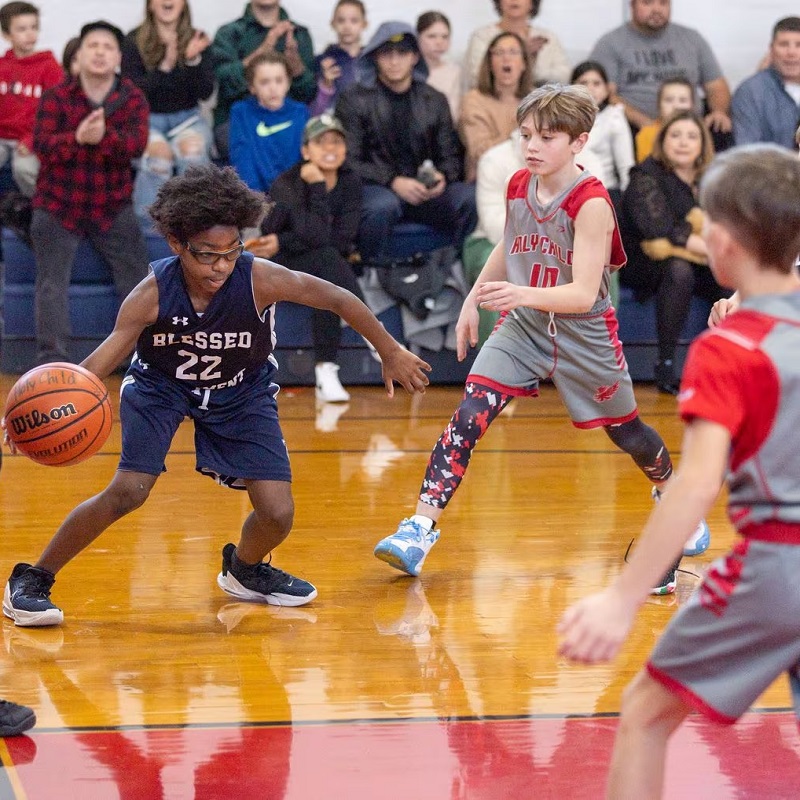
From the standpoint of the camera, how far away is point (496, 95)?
320 inches

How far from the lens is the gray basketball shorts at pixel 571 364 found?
4055 mm

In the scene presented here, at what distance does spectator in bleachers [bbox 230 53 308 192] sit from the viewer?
786 cm

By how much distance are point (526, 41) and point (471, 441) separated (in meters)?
5.26

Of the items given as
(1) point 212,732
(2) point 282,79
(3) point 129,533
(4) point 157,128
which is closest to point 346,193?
(2) point 282,79

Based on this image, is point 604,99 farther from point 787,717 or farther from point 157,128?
point 787,717

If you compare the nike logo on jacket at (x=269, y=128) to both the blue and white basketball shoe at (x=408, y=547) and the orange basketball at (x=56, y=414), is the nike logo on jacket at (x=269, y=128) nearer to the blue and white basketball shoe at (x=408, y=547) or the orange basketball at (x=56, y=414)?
the blue and white basketball shoe at (x=408, y=547)

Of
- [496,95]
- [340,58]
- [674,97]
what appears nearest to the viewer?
[674,97]

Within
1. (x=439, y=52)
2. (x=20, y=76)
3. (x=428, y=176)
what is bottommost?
(x=428, y=176)

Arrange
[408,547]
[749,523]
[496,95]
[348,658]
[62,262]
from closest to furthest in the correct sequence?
[749,523] < [348,658] < [408,547] < [62,262] < [496,95]

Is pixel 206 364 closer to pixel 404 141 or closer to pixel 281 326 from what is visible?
pixel 281 326

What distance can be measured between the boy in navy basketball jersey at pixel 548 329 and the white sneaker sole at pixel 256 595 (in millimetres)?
321

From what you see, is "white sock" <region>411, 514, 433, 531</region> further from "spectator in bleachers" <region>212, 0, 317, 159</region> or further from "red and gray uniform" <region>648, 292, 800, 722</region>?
"spectator in bleachers" <region>212, 0, 317, 159</region>

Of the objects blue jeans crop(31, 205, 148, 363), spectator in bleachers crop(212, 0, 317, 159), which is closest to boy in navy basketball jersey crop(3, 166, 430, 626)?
blue jeans crop(31, 205, 148, 363)

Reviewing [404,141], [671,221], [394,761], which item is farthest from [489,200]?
[394,761]
